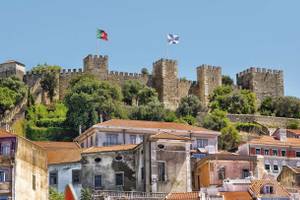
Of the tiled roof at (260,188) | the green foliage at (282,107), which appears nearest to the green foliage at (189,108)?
the green foliage at (282,107)

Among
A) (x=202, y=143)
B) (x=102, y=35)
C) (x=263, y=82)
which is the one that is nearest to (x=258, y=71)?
(x=263, y=82)

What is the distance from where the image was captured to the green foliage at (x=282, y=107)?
96.4 m

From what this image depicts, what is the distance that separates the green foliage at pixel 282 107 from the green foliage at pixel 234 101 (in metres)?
2.29

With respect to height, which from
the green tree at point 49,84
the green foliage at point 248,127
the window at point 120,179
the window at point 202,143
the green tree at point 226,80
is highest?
the green tree at point 226,80

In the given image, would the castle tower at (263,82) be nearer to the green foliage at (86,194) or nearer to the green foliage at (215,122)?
the green foliage at (215,122)

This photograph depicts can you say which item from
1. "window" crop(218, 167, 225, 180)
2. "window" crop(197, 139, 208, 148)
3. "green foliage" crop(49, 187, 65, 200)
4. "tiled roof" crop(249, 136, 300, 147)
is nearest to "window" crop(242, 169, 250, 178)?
"window" crop(218, 167, 225, 180)

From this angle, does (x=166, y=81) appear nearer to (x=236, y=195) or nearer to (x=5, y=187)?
(x=236, y=195)

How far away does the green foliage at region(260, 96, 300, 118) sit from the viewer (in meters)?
96.4

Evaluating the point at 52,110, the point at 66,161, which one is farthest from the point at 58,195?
the point at 52,110

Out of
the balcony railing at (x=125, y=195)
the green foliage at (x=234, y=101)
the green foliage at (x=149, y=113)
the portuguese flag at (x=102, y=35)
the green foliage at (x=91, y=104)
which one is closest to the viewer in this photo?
the balcony railing at (x=125, y=195)

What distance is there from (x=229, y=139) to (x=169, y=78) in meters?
25.5

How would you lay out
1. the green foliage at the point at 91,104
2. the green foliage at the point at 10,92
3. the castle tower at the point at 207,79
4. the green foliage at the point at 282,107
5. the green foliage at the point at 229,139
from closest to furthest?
the green foliage at the point at 229,139, the green foliage at the point at 91,104, the green foliage at the point at 10,92, the green foliage at the point at 282,107, the castle tower at the point at 207,79

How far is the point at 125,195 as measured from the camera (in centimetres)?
4912

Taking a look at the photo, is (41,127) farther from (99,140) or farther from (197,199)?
(197,199)
